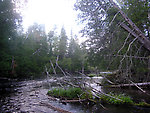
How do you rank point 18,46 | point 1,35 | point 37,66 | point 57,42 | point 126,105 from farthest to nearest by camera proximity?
point 57,42, point 37,66, point 18,46, point 1,35, point 126,105

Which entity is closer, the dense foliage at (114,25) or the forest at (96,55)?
the forest at (96,55)

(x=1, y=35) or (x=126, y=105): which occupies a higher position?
(x=1, y=35)

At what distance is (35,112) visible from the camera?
5805mm

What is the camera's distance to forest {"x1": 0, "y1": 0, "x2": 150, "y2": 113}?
5992 mm

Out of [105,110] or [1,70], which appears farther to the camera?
[1,70]

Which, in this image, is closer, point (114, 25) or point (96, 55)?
point (114, 25)

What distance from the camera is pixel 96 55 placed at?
11133 mm

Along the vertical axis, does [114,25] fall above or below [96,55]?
above

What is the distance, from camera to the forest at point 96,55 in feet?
19.7

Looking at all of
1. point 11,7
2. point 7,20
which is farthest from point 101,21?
point 7,20

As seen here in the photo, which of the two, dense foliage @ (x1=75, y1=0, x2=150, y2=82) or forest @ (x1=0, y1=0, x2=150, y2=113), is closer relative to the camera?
forest @ (x1=0, y1=0, x2=150, y2=113)

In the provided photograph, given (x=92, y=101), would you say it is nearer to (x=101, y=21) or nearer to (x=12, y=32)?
(x=101, y=21)

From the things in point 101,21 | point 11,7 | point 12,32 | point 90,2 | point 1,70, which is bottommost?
point 1,70

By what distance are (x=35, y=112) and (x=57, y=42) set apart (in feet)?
132
